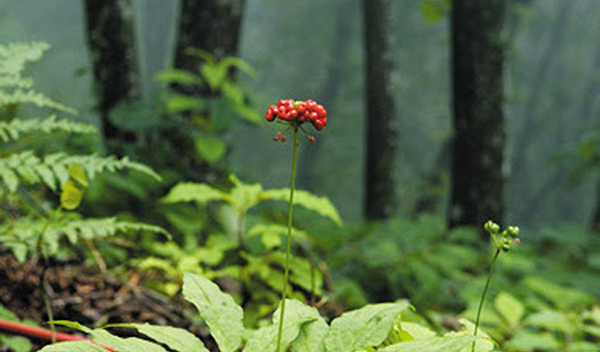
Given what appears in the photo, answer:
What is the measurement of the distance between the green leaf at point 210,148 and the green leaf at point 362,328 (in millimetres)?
2034

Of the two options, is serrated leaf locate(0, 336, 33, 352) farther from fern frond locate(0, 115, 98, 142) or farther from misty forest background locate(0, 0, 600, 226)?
misty forest background locate(0, 0, 600, 226)

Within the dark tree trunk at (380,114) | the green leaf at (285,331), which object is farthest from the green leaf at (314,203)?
the dark tree trunk at (380,114)

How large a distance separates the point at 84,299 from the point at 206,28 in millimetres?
2274

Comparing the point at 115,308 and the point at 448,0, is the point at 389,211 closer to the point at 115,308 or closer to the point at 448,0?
the point at 448,0

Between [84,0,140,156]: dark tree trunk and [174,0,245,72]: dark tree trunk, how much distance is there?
36 cm

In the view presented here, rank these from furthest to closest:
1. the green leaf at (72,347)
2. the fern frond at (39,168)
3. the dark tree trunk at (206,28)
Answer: the dark tree trunk at (206,28) < the fern frond at (39,168) < the green leaf at (72,347)

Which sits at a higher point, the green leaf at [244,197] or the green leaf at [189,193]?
the green leaf at [189,193]

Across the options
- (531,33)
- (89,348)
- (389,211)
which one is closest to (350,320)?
(89,348)

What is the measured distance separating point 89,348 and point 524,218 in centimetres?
2173

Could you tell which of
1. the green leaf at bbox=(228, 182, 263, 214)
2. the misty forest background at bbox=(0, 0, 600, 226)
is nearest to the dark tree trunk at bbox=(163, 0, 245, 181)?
the green leaf at bbox=(228, 182, 263, 214)

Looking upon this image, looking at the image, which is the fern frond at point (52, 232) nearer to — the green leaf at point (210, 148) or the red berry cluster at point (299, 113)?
the red berry cluster at point (299, 113)

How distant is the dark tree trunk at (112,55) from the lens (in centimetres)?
325

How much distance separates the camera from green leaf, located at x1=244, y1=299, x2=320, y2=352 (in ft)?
3.06

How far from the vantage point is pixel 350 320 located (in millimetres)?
933
